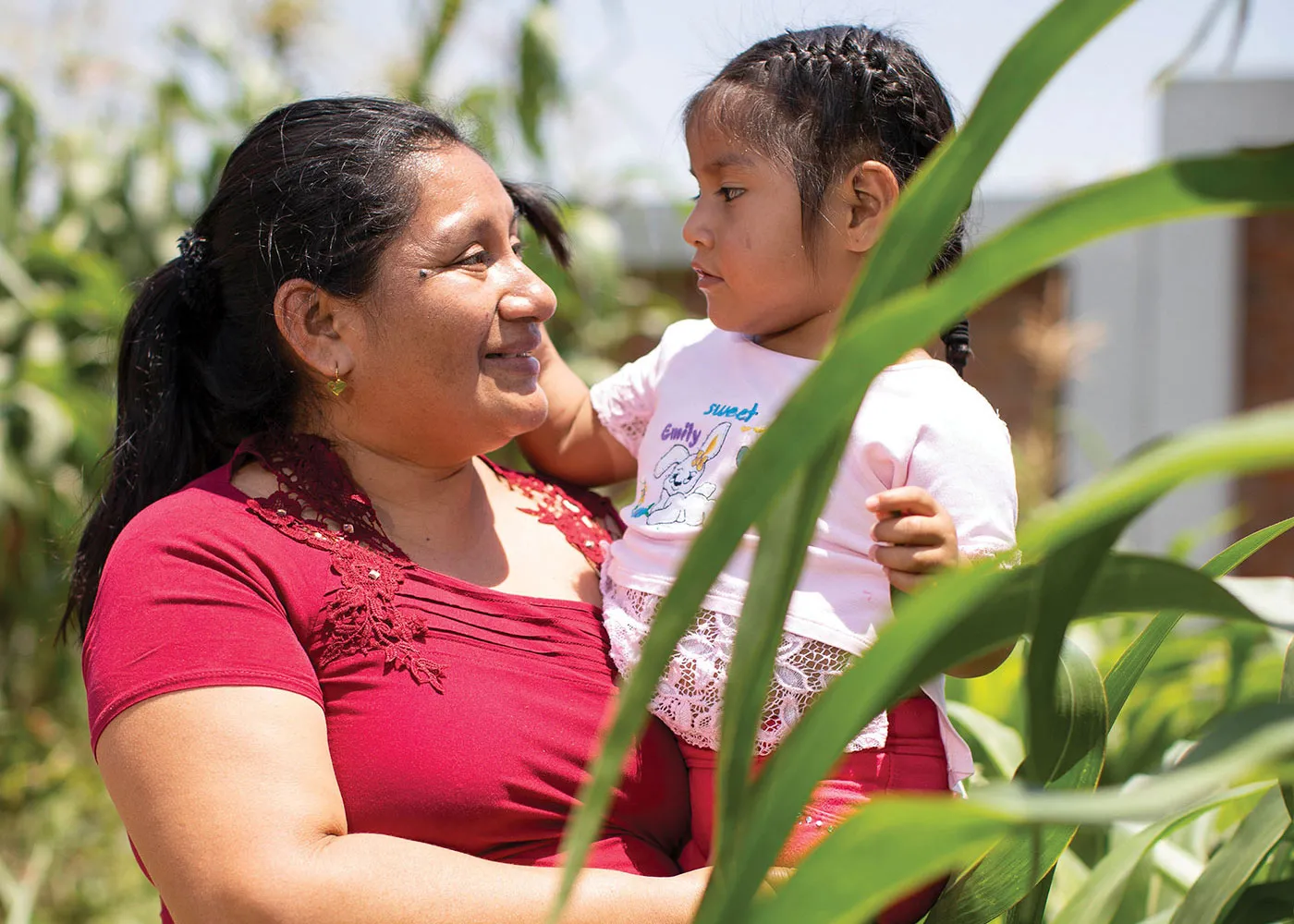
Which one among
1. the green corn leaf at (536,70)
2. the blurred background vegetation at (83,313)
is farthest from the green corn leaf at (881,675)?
the green corn leaf at (536,70)

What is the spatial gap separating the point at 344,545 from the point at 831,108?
0.67 m

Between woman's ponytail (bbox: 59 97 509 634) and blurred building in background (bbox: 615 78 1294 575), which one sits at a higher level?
blurred building in background (bbox: 615 78 1294 575)

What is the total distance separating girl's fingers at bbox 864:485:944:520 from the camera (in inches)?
38.1

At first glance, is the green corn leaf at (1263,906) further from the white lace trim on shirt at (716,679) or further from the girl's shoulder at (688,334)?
the girl's shoulder at (688,334)

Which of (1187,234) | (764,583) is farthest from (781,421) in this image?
(1187,234)

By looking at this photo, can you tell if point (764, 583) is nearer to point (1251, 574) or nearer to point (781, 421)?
point (781, 421)

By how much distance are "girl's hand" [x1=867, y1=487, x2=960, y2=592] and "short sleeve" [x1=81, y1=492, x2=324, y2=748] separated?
53 centimetres

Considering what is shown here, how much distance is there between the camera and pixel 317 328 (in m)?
1.39

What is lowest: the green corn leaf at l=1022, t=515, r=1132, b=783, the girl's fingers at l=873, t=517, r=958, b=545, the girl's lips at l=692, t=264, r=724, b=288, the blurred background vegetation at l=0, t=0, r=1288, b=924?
the blurred background vegetation at l=0, t=0, r=1288, b=924

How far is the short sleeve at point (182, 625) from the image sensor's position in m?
1.06

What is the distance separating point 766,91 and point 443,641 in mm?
658

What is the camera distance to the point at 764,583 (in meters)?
0.49

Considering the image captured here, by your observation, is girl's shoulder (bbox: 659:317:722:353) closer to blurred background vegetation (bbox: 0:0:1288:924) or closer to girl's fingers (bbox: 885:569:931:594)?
girl's fingers (bbox: 885:569:931:594)

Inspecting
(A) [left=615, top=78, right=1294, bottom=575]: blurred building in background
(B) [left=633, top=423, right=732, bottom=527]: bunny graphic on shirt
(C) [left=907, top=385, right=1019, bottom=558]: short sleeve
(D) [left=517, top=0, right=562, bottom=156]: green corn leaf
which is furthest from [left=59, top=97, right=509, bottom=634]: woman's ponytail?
(A) [left=615, top=78, right=1294, bottom=575]: blurred building in background
